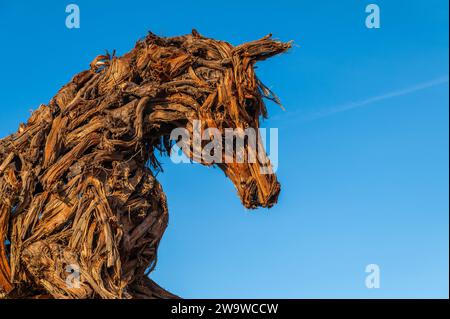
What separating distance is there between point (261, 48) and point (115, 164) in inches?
75.1

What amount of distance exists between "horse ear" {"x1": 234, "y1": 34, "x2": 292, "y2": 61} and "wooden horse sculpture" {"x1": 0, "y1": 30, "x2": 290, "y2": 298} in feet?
0.03

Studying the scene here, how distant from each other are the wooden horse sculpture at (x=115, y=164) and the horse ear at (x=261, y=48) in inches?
0.4

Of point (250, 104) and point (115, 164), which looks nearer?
point (115, 164)

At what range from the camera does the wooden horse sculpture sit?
705 centimetres

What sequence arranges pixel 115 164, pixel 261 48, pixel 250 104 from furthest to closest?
pixel 250 104 < pixel 261 48 < pixel 115 164

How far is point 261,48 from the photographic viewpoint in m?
7.52

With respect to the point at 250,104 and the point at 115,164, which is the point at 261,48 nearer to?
the point at 250,104

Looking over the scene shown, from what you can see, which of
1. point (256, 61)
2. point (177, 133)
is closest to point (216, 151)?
point (177, 133)

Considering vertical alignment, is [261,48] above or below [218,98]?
above

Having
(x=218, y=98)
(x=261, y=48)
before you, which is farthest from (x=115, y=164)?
(x=261, y=48)

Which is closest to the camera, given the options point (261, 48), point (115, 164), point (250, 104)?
point (115, 164)

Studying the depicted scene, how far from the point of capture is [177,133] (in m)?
7.61
